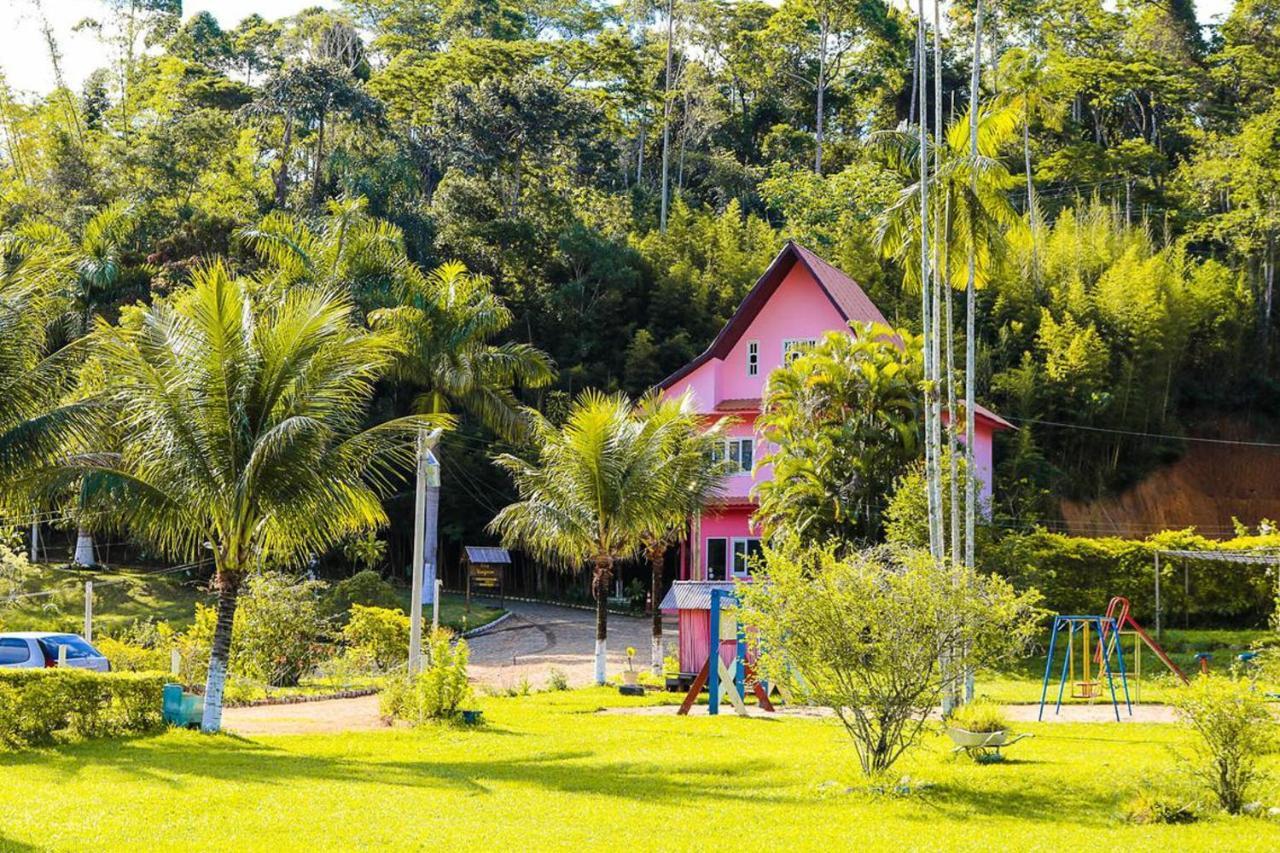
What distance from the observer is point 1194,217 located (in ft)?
170

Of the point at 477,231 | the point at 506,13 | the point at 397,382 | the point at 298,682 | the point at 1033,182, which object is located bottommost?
the point at 298,682

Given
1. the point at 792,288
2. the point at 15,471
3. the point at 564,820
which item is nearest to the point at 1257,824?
the point at 564,820

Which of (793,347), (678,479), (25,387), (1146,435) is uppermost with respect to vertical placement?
(793,347)

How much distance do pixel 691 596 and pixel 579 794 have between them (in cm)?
1376

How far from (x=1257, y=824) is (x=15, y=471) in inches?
664

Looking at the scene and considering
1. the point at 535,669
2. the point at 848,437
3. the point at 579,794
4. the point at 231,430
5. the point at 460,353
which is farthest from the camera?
the point at 460,353

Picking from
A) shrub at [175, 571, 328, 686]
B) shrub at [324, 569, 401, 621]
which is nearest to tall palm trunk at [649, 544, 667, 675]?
shrub at [175, 571, 328, 686]

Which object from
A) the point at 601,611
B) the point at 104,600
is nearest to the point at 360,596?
the point at 104,600

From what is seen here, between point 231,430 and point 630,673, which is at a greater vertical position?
point 231,430

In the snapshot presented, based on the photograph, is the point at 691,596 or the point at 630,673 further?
the point at 630,673

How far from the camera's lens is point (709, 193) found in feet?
205

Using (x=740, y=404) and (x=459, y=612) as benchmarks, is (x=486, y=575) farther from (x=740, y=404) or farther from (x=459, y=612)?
(x=740, y=404)

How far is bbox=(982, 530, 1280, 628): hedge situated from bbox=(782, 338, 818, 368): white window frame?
1006cm

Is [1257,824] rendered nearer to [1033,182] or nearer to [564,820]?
[564,820]
